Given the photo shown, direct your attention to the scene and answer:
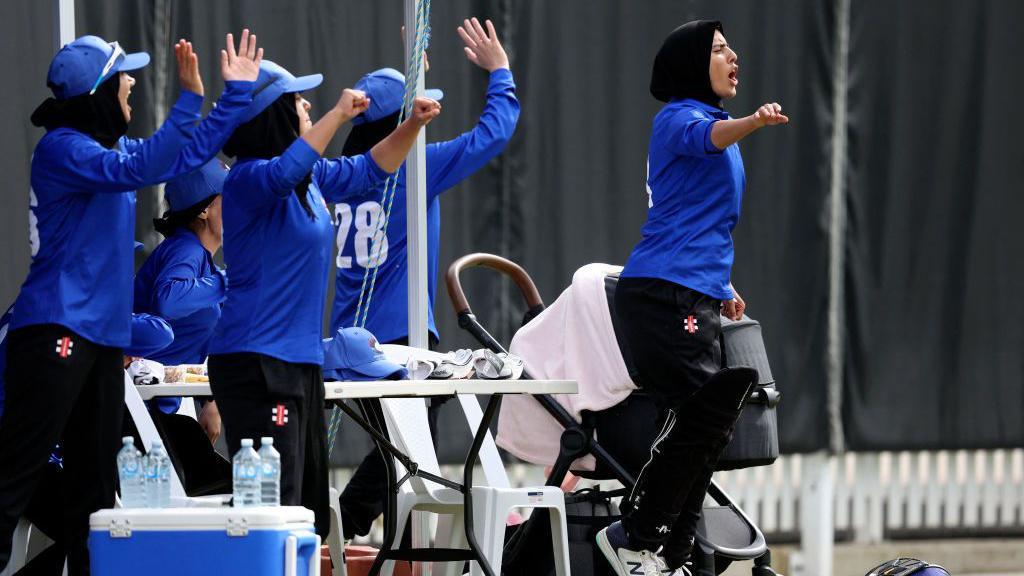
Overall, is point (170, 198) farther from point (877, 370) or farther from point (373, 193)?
point (877, 370)

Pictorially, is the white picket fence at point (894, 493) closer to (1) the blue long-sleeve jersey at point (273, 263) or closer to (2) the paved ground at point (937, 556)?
(2) the paved ground at point (937, 556)

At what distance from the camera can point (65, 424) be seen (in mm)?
3684

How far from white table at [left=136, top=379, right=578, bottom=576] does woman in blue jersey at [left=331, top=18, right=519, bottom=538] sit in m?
0.47

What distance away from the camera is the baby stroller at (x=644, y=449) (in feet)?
14.5

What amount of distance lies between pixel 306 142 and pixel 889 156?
4113mm

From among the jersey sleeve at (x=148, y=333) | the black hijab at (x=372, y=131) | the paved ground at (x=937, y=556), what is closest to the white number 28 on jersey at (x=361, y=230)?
the black hijab at (x=372, y=131)

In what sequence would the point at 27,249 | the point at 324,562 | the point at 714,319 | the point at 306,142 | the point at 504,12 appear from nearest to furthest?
the point at 306,142, the point at 714,319, the point at 324,562, the point at 27,249, the point at 504,12

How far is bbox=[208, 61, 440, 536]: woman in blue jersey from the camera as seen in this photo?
12.1 ft

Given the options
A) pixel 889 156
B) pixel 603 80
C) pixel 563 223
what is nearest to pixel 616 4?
pixel 603 80

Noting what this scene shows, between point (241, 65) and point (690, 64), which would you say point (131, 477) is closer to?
point (241, 65)

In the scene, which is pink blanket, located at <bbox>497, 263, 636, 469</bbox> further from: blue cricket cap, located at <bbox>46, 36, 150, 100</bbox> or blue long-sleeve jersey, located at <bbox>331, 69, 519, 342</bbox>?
blue cricket cap, located at <bbox>46, 36, 150, 100</bbox>

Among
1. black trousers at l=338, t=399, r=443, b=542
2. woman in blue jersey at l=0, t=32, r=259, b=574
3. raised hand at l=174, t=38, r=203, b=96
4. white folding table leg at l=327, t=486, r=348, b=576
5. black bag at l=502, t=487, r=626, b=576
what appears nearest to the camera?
woman in blue jersey at l=0, t=32, r=259, b=574

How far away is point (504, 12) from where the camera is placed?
668cm

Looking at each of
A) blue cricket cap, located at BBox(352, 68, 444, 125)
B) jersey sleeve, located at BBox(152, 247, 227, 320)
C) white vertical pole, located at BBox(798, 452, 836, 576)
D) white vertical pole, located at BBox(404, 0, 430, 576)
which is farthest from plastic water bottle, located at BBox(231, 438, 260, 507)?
white vertical pole, located at BBox(798, 452, 836, 576)
